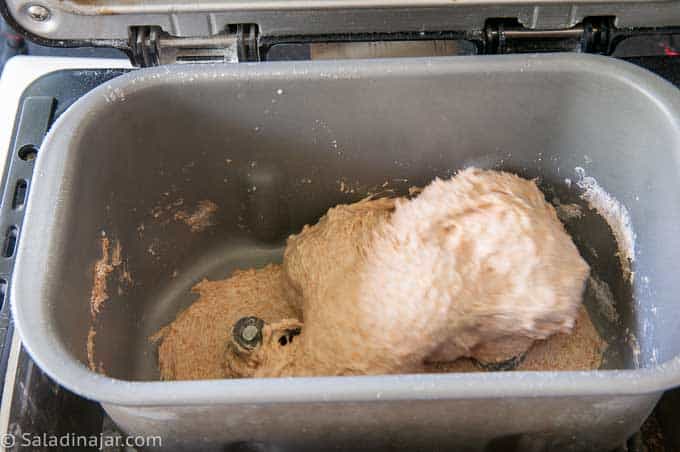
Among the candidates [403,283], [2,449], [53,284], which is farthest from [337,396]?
[2,449]

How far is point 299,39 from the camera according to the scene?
3.06ft

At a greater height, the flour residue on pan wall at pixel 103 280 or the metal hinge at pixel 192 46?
the metal hinge at pixel 192 46

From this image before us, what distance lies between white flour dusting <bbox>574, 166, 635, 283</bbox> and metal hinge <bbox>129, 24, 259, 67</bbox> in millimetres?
484

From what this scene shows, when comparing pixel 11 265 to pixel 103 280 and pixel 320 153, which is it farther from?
pixel 320 153

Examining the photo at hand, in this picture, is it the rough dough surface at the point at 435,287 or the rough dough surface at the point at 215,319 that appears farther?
the rough dough surface at the point at 215,319

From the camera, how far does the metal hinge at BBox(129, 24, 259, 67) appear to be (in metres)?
0.92

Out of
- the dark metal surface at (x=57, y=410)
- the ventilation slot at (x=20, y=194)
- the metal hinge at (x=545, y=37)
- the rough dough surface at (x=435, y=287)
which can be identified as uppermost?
the metal hinge at (x=545, y=37)

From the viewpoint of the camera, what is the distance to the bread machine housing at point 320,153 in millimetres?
751

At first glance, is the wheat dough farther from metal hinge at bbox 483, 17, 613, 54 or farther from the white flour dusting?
metal hinge at bbox 483, 17, 613, 54

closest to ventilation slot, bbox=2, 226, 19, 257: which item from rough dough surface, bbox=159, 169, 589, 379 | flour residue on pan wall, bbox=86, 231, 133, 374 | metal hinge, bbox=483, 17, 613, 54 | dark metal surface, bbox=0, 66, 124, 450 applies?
dark metal surface, bbox=0, 66, 124, 450

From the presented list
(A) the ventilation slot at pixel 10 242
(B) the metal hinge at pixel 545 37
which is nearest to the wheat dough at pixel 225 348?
(A) the ventilation slot at pixel 10 242

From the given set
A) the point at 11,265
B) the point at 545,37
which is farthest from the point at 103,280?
the point at 545,37

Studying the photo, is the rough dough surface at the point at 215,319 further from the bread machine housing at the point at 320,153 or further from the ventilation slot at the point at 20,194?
the ventilation slot at the point at 20,194

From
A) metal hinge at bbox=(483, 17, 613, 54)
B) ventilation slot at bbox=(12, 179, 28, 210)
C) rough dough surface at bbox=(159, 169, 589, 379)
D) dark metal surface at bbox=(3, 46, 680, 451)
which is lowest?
dark metal surface at bbox=(3, 46, 680, 451)
